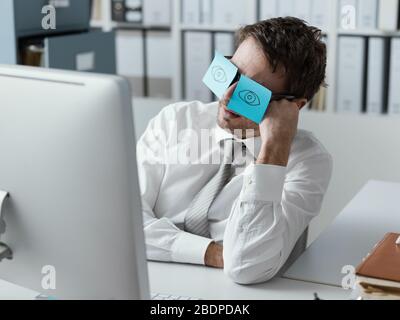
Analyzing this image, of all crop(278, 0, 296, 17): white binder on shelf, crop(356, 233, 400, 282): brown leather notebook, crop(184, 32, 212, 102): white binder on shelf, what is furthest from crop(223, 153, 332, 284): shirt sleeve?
crop(184, 32, 212, 102): white binder on shelf

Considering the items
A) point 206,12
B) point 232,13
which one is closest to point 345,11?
point 232,13

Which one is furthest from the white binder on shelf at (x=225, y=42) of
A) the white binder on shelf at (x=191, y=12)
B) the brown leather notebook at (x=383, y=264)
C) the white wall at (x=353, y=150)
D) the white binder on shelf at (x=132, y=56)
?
the brown leather notebook at (x=383, y=264)

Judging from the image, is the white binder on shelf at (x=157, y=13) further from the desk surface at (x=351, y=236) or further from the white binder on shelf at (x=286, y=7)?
the desk surface at (x=351, y=236)

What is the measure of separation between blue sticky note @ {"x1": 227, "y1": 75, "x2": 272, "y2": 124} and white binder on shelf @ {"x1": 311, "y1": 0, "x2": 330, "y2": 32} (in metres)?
1.82

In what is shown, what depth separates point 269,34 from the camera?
5.48 feet

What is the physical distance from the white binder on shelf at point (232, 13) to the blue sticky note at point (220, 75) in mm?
1913

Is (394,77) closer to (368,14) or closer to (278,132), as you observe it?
(368,14)

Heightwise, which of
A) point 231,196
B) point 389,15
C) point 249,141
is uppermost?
point 389,15

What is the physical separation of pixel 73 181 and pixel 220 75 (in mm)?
641

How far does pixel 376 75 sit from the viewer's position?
3.22 m
